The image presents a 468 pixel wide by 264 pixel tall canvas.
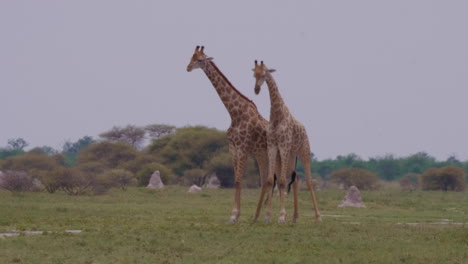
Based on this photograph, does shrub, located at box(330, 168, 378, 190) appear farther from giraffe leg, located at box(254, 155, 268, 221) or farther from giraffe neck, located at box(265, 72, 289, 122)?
giraffe neck, located at box(265, 72, 289, 122)

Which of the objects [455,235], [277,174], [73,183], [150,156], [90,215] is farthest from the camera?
[150,156]

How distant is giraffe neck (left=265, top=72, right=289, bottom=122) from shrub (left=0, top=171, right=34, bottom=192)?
56.5 feet

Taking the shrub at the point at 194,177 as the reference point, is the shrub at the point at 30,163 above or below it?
above

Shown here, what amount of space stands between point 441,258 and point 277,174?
6263 mm

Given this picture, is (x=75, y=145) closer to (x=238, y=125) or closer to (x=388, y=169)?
(x=388, y=169)

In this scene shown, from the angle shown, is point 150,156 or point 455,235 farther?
point 150,156

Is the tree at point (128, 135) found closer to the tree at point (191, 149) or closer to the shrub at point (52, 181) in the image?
the tree at point (191, 149)

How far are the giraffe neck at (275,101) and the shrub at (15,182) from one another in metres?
17.2

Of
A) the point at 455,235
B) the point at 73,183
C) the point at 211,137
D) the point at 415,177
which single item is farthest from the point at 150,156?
the point at 455,235

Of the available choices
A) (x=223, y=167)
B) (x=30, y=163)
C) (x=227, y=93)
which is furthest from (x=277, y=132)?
(x=30, y=163)

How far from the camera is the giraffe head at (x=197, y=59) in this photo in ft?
57.3

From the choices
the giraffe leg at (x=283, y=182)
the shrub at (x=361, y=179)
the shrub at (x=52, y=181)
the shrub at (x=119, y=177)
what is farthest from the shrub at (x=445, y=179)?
the giraffe leg at (x=283, y=182)

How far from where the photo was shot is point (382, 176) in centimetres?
8612

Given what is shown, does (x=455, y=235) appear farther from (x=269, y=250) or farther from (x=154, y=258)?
(x=154, y=258)
